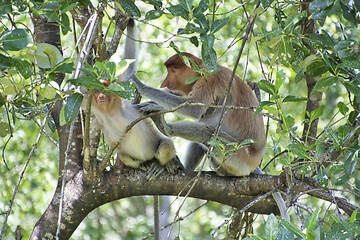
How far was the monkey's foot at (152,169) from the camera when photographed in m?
3.63

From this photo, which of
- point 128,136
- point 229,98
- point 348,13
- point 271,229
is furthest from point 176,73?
point 271,229

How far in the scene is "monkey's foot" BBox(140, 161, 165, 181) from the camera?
11.9 feet

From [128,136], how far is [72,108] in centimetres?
188

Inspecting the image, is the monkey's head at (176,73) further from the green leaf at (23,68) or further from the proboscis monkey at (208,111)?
the green leaf at (23,68)

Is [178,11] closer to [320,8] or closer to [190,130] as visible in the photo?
[320,8]

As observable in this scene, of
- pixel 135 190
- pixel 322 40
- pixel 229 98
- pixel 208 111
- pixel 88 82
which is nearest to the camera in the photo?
pixel 88 82

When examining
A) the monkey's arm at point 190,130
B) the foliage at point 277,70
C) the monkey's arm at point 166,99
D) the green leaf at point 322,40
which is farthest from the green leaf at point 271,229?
the monkey's arm at point 166,99

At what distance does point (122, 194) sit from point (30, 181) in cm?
318

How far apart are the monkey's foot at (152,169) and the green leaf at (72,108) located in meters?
1.57

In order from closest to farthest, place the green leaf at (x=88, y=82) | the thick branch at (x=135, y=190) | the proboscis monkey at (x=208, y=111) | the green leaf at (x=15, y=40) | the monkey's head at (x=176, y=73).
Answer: the green leaf at (x=88, y=82), the green leaf at (x=15, y=40), the thick branch at (x=135, y=190), the proboscis monkey at (x=208, y=111), the monkey's head at (x=176, y=73)

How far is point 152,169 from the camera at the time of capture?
3734mm

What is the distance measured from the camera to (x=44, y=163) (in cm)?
638

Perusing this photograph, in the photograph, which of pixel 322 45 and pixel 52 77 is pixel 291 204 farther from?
pixel 52 77

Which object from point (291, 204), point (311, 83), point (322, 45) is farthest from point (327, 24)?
point (291, 204)
